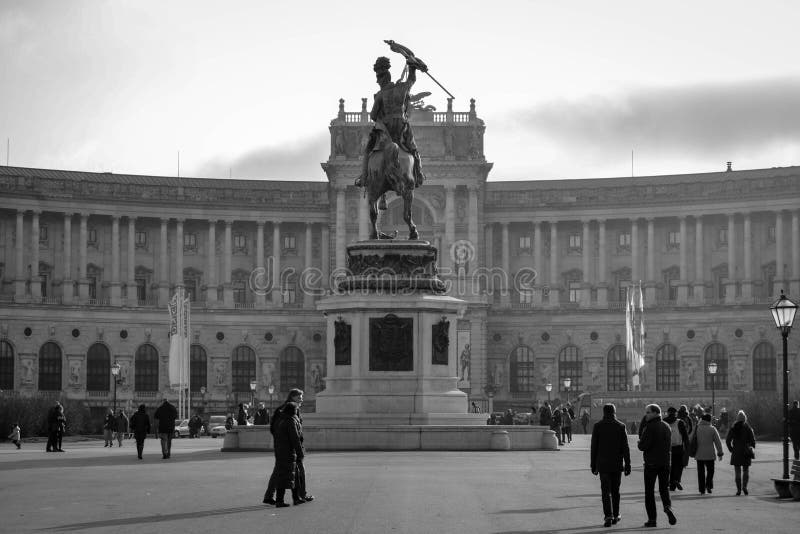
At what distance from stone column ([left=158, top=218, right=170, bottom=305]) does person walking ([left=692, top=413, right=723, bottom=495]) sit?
100532 mm

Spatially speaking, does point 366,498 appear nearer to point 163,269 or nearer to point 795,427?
point 795,427

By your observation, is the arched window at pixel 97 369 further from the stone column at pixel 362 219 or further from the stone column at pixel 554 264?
the stone column at pixel 554 264

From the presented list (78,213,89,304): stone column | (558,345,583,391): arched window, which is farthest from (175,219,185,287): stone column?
(558,345,583,391): arched window

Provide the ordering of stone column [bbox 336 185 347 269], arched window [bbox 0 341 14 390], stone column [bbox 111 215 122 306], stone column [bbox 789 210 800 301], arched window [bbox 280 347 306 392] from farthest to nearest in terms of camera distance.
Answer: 1. stone column [bbox 336 185 347 269]
2. arched window [bbox 280 347 306 392]
3. stone column [bbox 111 215 122 306]
4. stone column [bbox 789 210 800 301]
5. arched window [bbox 0 341 14 390]

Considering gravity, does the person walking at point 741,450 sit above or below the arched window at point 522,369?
below

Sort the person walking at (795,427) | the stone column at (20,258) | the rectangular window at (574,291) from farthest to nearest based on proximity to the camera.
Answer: the rectangular window at (574,291) < the stone column at (20,258) < the person walking at (795,427)

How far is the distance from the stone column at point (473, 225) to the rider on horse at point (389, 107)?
272 feet

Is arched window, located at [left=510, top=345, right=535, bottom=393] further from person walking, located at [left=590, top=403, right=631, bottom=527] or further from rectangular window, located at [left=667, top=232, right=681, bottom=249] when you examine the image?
person walking, located at [left=590, top=403, right=631, bottom=527]

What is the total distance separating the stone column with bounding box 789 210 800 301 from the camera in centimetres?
13025

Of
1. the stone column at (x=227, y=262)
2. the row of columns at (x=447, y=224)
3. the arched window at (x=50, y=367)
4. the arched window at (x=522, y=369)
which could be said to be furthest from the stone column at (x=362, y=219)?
the arched window at (x=50, y=367)

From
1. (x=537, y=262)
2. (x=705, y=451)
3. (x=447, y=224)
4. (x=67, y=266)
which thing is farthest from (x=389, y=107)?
(x=537, y=262)

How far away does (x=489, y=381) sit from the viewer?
135750mm

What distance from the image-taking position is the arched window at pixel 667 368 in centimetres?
13300

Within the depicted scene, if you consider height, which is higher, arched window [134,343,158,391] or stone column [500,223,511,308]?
stone column [500,223,511,308]
